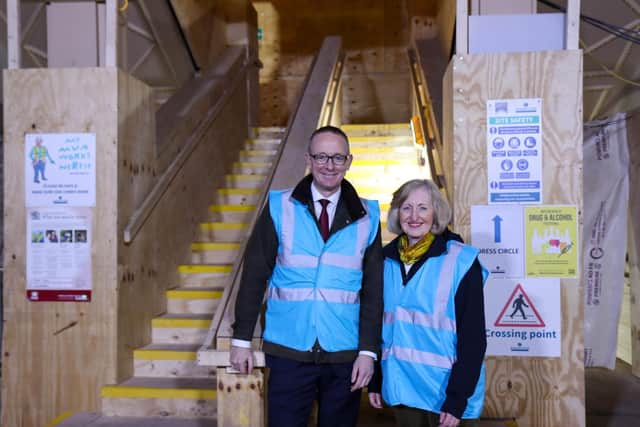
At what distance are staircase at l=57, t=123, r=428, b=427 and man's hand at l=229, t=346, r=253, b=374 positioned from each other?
1260mm

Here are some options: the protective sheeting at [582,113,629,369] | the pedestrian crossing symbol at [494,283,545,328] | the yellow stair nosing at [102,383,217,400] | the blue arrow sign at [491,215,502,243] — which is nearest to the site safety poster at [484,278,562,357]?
the pedestrian crossing symbol at [494,283,545,328]

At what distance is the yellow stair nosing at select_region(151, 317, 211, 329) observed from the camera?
12.6ft

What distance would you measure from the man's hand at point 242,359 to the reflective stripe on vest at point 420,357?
494 millimetres

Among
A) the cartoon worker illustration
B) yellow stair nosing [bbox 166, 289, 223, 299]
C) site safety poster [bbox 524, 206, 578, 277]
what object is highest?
the cartoon worker illustration

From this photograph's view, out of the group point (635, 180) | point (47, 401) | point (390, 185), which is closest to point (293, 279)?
point (47, 401)

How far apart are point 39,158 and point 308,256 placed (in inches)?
83.8

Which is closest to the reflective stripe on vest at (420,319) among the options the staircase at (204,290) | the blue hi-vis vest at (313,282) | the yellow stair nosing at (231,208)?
the blue hi-vis vest at (313,282)

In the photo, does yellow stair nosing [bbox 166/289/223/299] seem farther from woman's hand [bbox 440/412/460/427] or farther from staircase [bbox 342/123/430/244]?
woman's hand [bbox 440/412/460/427]

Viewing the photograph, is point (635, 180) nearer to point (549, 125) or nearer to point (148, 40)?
point (549, 125)

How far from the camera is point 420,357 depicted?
6.47 feet

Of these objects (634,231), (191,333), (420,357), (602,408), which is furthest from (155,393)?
(634,231)

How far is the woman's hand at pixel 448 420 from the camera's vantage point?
6.12 feet

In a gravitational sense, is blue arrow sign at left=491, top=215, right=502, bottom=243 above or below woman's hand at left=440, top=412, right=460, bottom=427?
above

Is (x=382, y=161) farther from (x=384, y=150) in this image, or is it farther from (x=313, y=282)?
(x=313, y=282)
